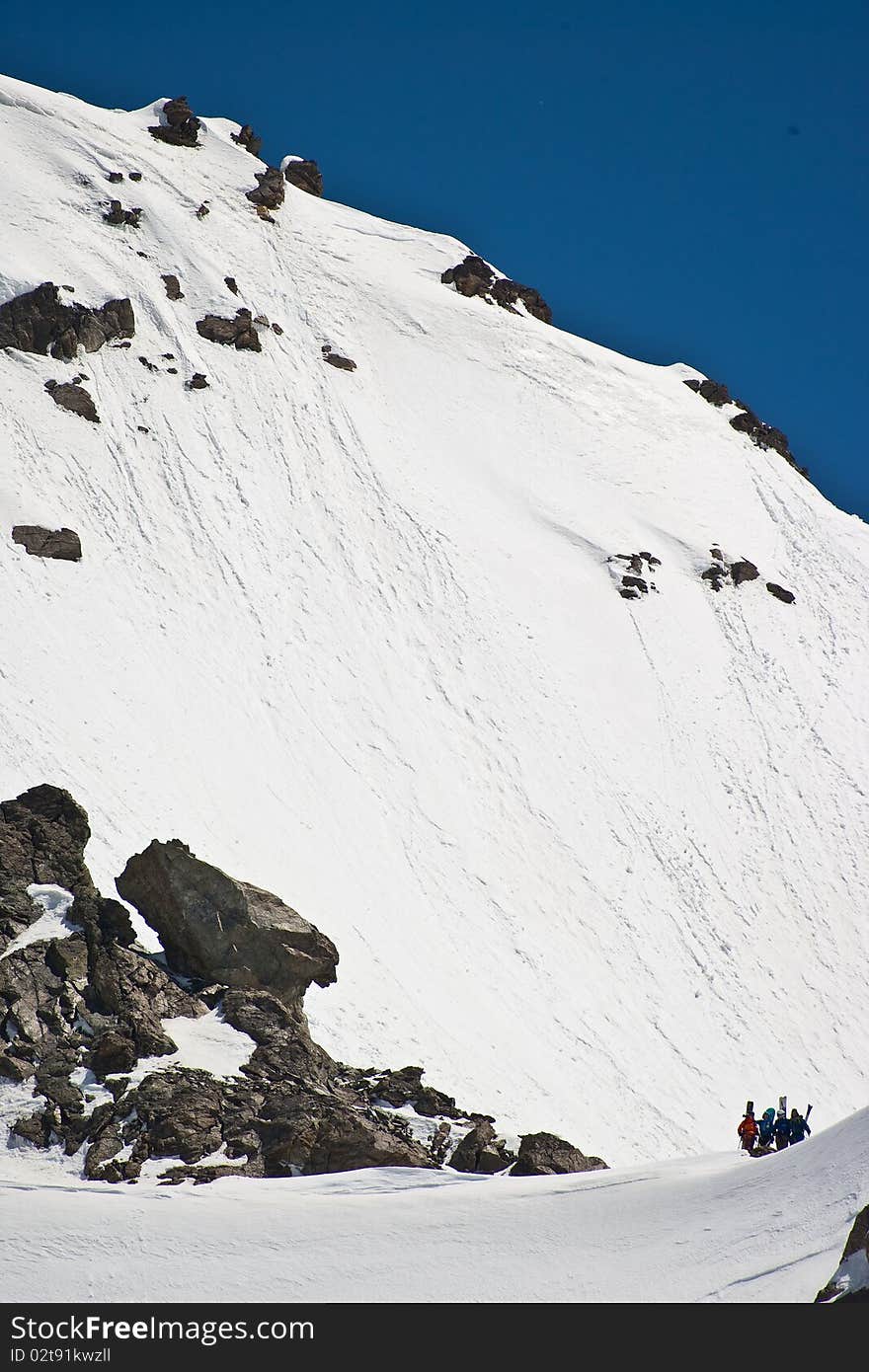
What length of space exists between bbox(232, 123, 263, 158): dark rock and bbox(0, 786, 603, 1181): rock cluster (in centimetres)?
5823

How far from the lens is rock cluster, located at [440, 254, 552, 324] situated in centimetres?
7075

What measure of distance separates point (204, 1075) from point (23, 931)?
406 centimetres

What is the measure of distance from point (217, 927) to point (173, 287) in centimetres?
3920

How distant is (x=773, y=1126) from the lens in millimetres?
17562

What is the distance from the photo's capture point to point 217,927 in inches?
844

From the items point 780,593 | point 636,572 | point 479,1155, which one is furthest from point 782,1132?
point 780,593

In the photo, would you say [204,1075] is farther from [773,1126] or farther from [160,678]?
[160,678]

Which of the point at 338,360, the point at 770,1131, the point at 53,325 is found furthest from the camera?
the point at 338,360

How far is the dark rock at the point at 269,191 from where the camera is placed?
66062 millimetres

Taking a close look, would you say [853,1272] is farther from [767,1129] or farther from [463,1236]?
[767,1129]

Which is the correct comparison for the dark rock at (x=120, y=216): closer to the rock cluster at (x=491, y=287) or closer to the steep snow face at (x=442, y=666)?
the steep snow face at (x=442, y=666)

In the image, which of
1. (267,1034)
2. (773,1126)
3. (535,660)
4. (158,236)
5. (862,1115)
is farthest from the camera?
(158,236)

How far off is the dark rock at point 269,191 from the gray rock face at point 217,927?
168 feet

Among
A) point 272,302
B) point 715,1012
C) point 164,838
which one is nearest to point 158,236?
point 272,302
